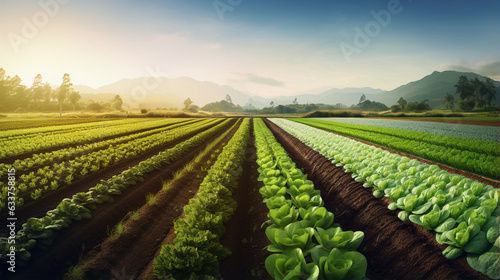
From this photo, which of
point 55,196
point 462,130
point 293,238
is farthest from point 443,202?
point 462,130

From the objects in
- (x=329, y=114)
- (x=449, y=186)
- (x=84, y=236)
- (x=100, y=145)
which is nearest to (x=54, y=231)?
(x=84, y=236)

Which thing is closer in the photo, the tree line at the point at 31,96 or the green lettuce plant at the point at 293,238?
the green lettuce plant at the point at 293,238

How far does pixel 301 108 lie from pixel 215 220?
501 feet

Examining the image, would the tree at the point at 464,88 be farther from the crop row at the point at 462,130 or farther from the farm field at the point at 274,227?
the farm field at the point at 274,227

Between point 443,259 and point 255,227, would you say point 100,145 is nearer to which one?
point 255,227

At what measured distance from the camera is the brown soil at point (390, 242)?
321 cm

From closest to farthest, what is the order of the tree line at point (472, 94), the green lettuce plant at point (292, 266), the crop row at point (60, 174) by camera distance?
the green lettuce plant at point (292, 266) → the crop row at point (60, 174) → the tree line at point (472, 94)

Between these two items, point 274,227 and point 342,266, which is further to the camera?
point 274,227

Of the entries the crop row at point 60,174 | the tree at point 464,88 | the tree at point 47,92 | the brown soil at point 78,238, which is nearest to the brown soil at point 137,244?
the brown soil at point 78,238

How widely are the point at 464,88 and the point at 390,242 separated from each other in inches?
3108

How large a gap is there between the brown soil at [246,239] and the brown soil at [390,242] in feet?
5.70

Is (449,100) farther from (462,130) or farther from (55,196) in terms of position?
(55,196)

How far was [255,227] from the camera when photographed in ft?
16.6

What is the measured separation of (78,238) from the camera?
474 centimetres
